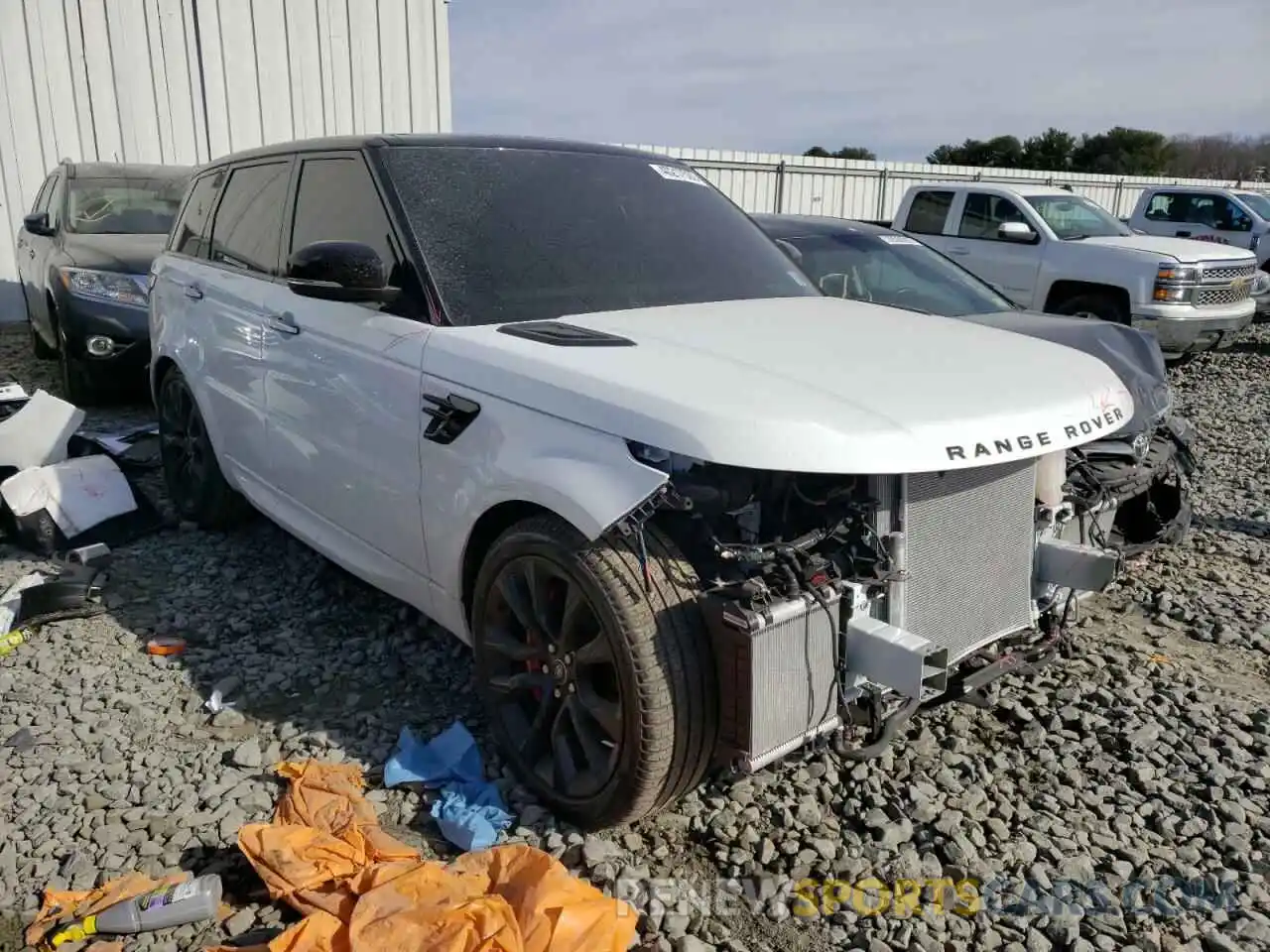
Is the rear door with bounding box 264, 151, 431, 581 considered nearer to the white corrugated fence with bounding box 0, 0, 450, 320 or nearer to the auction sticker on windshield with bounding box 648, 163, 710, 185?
the auction sticker on windshield with bounding box 648, 163, 710, 185

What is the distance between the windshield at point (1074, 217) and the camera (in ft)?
33.8

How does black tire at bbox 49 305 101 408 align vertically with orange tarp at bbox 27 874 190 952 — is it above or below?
above

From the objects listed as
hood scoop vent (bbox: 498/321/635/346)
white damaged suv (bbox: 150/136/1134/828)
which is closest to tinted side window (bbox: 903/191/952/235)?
white damaged suv (bbox: 150/136/1134/828)

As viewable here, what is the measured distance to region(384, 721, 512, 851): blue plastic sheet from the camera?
2.79 meters

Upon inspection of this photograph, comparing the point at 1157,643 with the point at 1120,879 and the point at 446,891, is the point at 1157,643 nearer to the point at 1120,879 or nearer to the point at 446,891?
the point at 1120,879

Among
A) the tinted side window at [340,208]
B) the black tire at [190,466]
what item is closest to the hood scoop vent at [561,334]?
the tinted side window at [340,208]

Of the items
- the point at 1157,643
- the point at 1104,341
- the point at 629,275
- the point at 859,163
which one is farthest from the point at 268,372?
the point at 859,163

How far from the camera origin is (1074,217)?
1059cm

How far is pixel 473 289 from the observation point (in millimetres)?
3168

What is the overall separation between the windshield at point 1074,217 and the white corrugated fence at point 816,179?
213 inches

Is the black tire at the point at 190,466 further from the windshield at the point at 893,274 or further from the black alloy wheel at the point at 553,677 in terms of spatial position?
the windshield at the point at 893,274

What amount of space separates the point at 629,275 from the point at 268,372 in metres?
1.53

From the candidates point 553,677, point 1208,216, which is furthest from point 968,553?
point 1208,216

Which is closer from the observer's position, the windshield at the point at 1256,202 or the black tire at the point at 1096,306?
the black tire at the point at 1096,306
